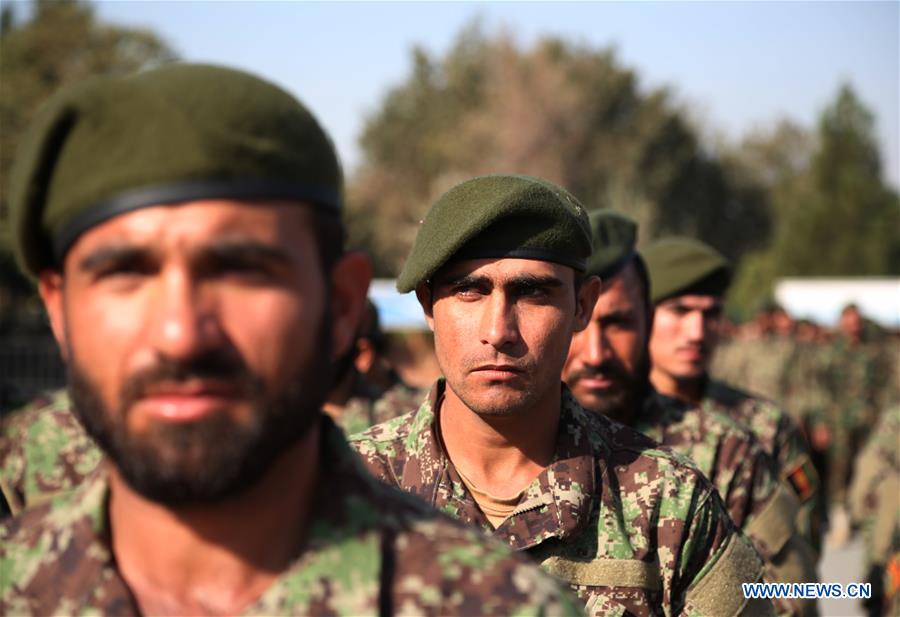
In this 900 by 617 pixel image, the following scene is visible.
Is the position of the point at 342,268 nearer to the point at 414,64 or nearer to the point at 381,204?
the point at 381,204

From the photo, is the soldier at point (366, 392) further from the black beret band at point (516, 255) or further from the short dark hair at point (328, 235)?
the short dark hair at point (328, 235)

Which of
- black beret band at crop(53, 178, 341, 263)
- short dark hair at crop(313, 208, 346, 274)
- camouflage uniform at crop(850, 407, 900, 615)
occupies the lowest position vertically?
camouflage uniform at crop(850, 407, 900, 615)

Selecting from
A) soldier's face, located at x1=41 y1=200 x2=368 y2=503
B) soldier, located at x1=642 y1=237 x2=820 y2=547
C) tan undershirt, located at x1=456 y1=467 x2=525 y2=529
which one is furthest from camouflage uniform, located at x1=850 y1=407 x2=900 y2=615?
soldier's face, located at x1=41 y1=200 x2=368 y2=503

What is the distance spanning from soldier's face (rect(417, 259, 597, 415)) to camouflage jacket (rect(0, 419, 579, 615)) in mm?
1600

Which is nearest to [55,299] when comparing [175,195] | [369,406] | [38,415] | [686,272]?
[175,195]

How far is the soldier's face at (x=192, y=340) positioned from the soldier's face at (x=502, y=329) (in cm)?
179

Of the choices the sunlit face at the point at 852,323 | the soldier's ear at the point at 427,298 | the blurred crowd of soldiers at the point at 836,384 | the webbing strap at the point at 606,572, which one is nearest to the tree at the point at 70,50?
the blurred crowd of soldiers at the point at 836,384

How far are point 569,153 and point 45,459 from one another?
5337 cm

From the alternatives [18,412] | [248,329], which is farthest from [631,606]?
[18,412]

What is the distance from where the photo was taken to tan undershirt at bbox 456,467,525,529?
369 centimetres

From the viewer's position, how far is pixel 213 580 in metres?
2.05

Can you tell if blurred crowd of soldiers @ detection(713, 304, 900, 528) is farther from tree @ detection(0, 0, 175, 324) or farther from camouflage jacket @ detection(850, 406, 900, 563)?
tree @ detection(0, 0, 175, 324)

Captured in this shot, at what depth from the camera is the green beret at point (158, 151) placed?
1944 millimetres

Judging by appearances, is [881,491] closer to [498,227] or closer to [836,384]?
[498,227]
